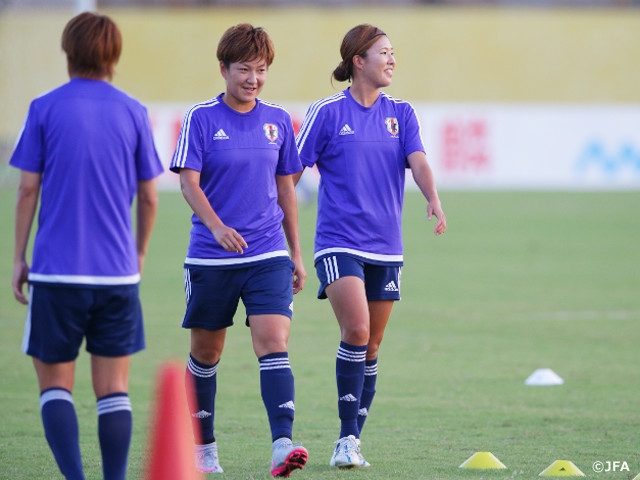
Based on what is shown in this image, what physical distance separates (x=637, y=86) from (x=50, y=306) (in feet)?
122

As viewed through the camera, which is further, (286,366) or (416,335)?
(416,335)

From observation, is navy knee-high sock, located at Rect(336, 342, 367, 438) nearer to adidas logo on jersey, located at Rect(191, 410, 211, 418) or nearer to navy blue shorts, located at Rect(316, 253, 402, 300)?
navy blue shorts, located at Rect(316, 253, 402, 300)

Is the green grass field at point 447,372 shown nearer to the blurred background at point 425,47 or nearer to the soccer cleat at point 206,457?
the soccer cleat at point 206,457

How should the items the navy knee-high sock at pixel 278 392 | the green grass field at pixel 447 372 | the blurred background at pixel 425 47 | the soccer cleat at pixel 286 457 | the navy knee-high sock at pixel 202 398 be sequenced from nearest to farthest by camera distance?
the soccer cleat at pixel 286 457
the navy knee-high sock at pixel 278 392
the navy knee-high sock at pixel 202 398
the green grass field at pixel 447 372
the blurred background at pixel 425 47

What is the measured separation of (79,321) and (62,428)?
1.46 ft

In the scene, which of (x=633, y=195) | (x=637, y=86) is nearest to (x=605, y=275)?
(x=633, y=195)

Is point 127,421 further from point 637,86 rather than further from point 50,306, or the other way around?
point 637,86

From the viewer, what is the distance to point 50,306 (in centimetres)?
442

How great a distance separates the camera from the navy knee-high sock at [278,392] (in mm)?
5367

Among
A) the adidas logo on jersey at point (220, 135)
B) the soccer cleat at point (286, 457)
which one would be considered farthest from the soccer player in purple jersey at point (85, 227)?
the adidas logo on jersey at point (220, 135)

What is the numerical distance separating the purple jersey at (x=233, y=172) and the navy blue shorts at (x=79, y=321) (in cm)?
109

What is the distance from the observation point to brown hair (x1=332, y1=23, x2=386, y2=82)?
6.04 m

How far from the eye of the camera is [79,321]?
4.45 metres

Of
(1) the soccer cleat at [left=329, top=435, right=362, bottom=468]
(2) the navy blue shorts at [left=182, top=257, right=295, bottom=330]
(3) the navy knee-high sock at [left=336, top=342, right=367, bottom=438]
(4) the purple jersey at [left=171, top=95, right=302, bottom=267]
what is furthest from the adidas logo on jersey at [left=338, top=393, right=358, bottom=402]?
(4) the purple jersey at [left=171, top=95, right=302, bottom=267]
